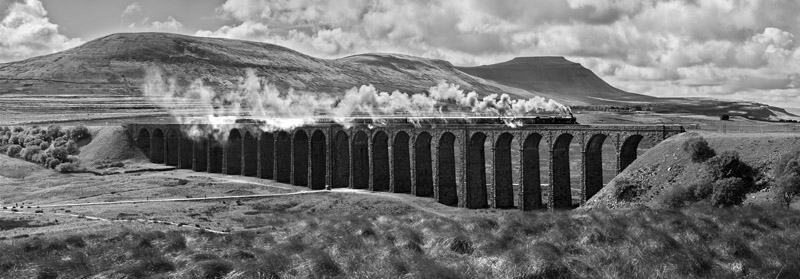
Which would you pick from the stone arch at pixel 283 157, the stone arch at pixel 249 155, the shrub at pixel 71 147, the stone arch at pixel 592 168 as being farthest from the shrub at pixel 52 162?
the stone arch at pixel 592 168

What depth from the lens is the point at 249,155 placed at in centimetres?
8662

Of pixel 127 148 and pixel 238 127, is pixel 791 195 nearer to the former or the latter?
pixel 238 127

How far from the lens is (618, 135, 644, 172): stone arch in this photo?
4953 cm

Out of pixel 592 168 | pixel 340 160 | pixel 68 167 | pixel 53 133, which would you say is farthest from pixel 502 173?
pixel 53 133

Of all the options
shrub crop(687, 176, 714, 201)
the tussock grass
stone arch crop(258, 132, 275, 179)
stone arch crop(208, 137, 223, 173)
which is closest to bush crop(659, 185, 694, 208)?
shrub crop(687, 176, 714, 201)

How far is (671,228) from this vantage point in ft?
50.3

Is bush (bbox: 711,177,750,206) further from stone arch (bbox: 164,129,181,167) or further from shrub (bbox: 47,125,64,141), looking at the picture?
shrub (bbox: 47,125,64,141)

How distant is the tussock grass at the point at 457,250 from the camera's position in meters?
12.2

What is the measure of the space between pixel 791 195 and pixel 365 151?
4746cm

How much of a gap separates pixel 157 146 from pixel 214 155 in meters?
14.6

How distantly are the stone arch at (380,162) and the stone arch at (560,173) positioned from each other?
21.2 m

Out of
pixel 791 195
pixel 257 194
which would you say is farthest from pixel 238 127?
pixel 791 195

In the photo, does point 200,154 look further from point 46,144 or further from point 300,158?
point 46,144

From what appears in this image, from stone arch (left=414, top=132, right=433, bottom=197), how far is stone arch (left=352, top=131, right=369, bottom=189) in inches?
345
